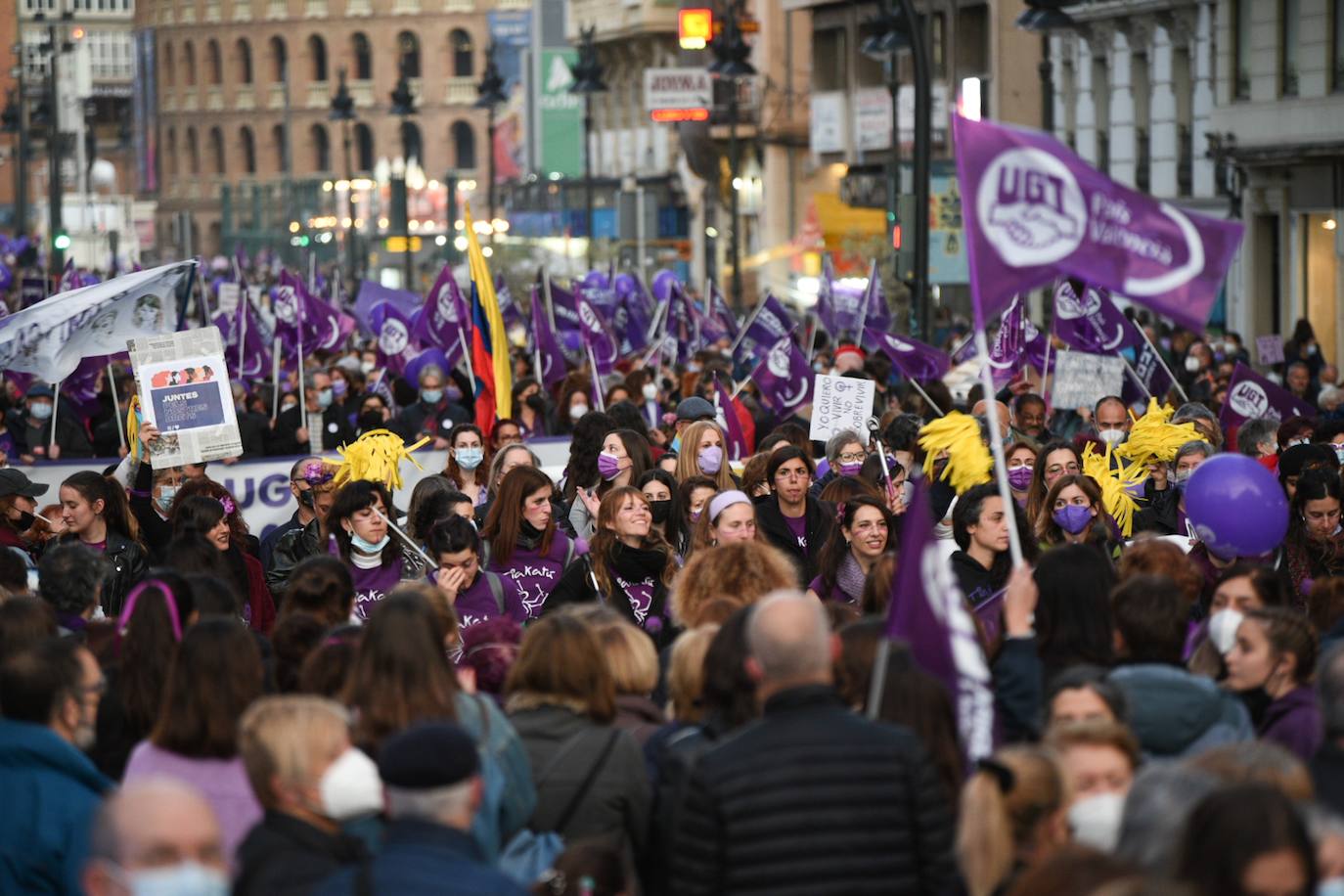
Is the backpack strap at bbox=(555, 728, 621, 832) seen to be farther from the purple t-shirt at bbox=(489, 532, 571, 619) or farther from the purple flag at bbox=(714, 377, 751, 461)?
the purple flag at bbox=(714, 377, 751, 461)

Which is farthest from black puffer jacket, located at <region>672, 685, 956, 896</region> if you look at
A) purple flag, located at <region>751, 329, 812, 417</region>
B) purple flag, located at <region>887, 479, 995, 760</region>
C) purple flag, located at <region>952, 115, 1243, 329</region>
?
purple flag, located at <region>751, 329, 812, 417</region>

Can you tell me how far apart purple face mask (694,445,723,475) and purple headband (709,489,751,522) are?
2.33 metres

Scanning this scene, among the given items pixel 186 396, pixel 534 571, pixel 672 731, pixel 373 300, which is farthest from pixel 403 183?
pixel 672 731

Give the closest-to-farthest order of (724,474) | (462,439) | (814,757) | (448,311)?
(814,757) → (724,474) → (462,439) → (448,311)

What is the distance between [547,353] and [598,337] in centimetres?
93

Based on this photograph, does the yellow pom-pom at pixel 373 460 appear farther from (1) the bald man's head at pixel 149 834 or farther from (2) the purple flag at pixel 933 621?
(1) the bald man's head at pixel 149 834

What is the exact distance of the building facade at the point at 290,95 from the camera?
117188 millimetres

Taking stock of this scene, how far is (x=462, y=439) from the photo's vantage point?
13203 mm

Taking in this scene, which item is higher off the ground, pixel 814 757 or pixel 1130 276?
pixel 1130 276

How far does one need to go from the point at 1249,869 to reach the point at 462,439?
356 inches

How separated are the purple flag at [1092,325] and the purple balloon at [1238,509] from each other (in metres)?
9.49

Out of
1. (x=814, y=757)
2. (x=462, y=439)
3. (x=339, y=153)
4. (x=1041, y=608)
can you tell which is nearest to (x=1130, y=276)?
(x=1041, y=608)

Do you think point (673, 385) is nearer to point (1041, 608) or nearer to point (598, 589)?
point (598, 589)

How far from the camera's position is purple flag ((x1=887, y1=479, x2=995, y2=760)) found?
→ 19.4ft
